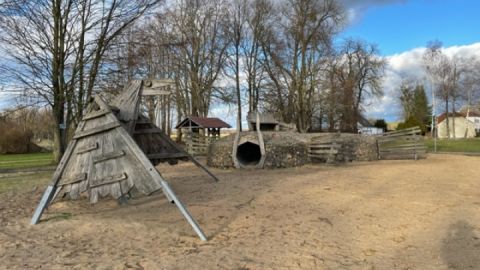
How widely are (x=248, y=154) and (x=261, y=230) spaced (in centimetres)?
1529

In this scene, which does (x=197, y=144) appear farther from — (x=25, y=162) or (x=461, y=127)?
(x=461, y=127)

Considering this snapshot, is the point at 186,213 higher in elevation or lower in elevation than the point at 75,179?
lower

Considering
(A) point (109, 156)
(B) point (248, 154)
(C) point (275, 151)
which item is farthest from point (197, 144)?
(A) point (109, 156)

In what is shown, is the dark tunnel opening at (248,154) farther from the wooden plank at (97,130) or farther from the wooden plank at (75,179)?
the wooden plank at (75,179)

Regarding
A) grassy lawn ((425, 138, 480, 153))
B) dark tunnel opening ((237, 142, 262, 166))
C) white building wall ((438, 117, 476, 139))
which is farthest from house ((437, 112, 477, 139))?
dark tunnel opening ((237, 142, 262, 166))

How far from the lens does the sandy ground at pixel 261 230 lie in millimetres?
6152

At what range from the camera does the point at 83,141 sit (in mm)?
8664

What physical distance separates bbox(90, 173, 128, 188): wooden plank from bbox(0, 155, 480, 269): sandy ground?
2.52 ft

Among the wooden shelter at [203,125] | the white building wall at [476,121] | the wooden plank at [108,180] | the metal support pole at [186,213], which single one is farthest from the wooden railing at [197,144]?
the white building wall at [476,121]

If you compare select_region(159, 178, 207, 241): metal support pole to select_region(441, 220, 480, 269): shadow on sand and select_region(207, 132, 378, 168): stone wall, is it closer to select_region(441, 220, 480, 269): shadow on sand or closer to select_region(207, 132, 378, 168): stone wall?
select_region(441, 220, 480, 269): shadow on sand

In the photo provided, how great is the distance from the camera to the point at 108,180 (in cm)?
803

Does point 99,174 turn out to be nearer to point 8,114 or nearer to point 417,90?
point 8,114

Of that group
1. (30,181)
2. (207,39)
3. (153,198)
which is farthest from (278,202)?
(207,39)

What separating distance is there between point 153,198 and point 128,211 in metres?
1.71
